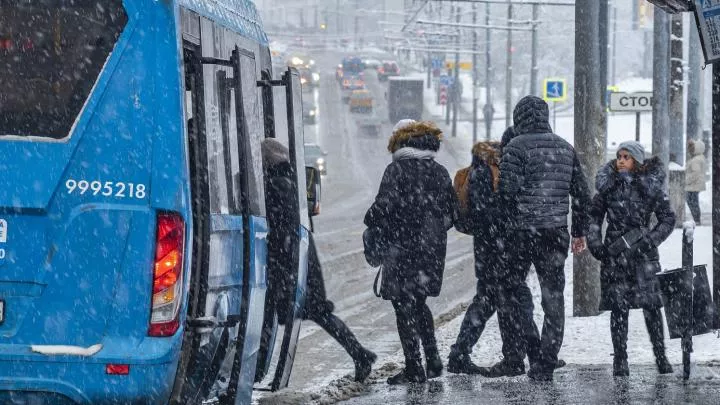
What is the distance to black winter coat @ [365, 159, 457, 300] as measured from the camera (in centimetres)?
871

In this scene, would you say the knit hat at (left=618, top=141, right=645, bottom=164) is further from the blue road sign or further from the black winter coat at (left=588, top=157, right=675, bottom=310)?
the blue road sign

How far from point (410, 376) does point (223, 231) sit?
2828 mm

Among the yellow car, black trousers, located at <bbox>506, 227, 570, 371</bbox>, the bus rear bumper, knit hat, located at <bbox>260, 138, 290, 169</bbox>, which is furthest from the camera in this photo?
the yellow car

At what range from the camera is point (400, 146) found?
29.1 ft

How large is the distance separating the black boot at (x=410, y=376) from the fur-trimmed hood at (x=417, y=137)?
4.58ft

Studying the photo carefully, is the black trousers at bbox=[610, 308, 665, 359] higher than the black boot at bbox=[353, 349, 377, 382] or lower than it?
higher

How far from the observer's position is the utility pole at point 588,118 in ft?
37.8

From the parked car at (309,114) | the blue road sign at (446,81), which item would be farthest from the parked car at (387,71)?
the blue road sign at (446,81)

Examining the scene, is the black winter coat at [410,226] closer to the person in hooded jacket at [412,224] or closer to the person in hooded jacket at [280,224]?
the person in hooded jacket at [412,224]

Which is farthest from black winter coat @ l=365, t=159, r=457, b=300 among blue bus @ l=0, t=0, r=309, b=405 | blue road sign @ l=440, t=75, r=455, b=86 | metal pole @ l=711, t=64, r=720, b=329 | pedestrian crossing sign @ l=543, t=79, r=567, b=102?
blue road sign @ l=440, t=75, r=455, b=86

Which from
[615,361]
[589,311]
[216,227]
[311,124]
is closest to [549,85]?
[589,311]

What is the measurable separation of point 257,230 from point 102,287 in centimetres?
161

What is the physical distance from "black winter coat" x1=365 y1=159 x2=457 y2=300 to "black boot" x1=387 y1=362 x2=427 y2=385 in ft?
1.52

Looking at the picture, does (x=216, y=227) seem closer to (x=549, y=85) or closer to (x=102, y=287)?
(x=102, y=287)
